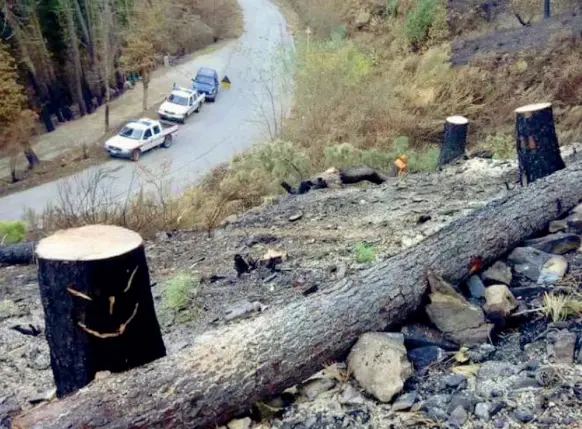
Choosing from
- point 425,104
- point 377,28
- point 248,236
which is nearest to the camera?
point 248,236

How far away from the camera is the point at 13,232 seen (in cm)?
984

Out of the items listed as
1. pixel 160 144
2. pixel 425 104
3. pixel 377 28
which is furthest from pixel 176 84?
pixel 425 104

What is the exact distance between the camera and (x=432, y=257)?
4223mm

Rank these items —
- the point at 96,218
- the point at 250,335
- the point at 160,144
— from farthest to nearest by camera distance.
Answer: the point at 160,144 → the point at 96,218 → the point at 250,335

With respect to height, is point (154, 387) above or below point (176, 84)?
above

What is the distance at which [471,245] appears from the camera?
14.8 feet

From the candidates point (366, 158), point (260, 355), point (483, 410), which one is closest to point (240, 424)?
point (260, 355)

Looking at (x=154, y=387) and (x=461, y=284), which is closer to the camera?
(x=154, y=387)

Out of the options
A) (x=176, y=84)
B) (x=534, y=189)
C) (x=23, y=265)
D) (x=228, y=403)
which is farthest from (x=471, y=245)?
(x=176, y=84)

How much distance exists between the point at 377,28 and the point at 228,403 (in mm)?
22611

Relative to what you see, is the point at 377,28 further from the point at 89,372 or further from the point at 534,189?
the point at 89,372

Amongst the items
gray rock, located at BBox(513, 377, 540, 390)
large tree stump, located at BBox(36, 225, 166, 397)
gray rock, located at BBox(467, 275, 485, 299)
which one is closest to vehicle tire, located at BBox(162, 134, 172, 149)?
gray rock, located at BBox(467, 275, 485, 299)

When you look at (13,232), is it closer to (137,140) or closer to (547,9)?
(137,140)

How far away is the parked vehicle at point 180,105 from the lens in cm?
2336
